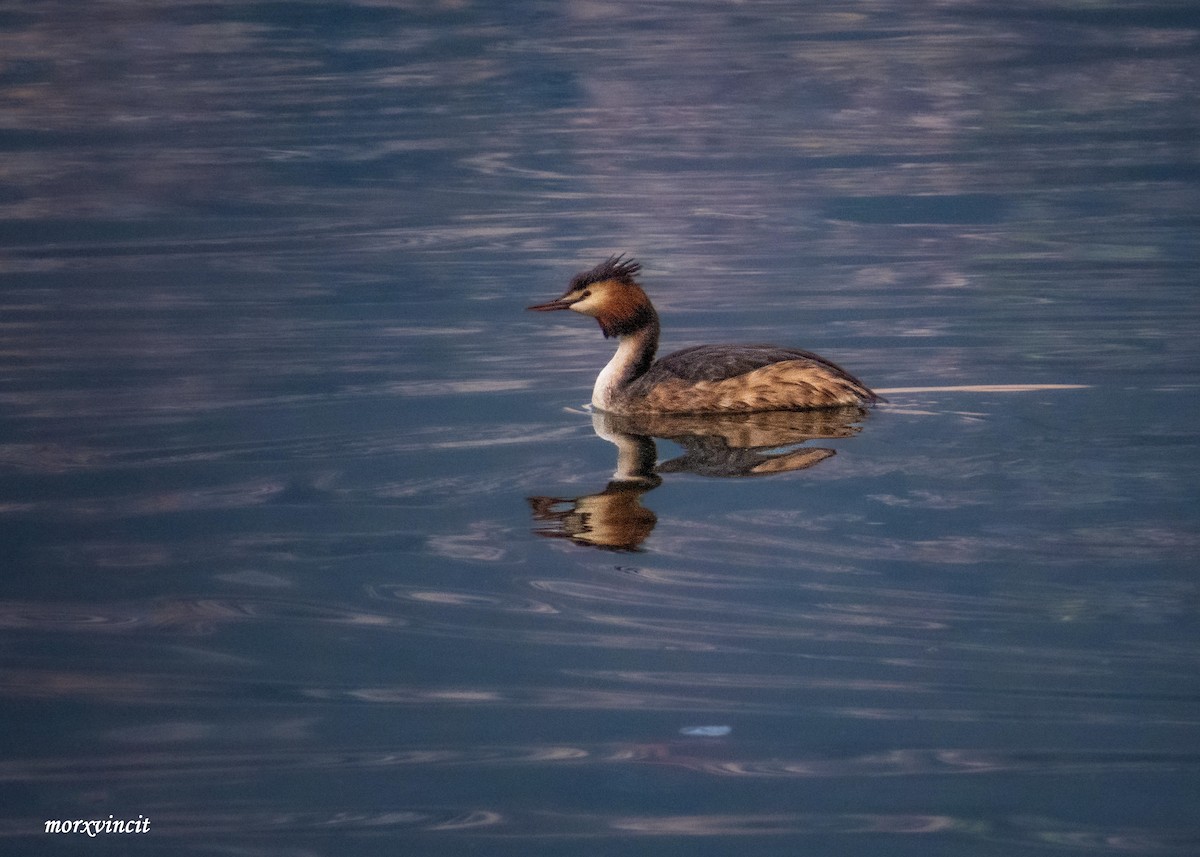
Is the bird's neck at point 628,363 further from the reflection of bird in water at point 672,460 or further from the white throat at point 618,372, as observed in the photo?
the reflection of bird in water at point 672,460

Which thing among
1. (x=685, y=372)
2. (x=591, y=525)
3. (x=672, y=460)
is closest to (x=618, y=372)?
(x=685, y=372)

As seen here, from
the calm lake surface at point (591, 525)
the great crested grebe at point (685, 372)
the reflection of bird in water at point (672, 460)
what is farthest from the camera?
the great crested grebe at point (685, 372)

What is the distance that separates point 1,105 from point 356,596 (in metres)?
23.7

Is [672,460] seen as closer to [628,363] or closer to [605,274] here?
[628,363]

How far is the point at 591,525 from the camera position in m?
9.09

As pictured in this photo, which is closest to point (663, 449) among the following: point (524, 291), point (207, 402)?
point (207, 402)

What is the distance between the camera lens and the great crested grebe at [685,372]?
35.4ft

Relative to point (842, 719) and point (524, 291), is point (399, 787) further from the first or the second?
point (524, 291)

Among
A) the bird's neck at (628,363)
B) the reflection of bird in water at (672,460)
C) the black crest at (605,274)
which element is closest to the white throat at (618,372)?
the bird's neck at (628,363)

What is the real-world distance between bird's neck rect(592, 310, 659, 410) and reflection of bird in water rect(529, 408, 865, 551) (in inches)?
4.9

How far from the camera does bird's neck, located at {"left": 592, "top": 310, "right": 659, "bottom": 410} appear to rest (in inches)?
440

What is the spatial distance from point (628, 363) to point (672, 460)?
125 cm

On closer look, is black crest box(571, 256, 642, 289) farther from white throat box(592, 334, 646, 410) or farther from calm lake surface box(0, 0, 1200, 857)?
calm lake surface box(0, 0, 1200, 857)

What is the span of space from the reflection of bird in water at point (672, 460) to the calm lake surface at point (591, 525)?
0.04m
